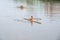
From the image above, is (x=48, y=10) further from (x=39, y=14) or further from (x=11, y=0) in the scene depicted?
(x=11, y=0)

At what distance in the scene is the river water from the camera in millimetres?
1067

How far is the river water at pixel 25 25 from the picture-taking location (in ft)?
3.50

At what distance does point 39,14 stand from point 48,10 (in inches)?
4.1

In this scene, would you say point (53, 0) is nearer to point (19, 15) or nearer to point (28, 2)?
point (28, 2)

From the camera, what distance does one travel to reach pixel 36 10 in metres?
1.09

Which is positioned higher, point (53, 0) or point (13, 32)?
point (53, 0)

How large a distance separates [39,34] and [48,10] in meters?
0.27

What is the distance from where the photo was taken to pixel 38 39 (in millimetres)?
1083

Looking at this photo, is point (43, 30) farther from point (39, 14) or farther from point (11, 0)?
point (11, 0)

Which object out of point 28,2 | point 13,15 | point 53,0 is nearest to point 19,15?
point 13,15

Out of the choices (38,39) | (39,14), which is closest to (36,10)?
(39,14)

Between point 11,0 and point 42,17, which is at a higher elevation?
point 11,0

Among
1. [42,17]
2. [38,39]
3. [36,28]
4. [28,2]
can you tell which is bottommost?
[38,39]

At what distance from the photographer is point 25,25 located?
3.55 feet
